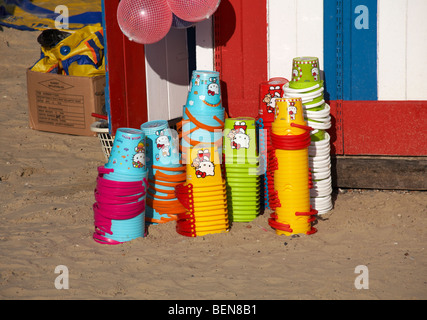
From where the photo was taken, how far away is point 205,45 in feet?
22.0

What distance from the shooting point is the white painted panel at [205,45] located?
6.67m

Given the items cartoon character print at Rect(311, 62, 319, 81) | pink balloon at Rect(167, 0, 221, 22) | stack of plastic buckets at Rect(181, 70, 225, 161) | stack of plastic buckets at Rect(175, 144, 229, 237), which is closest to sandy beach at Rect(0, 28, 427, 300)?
stack of plastic buckets at Rect(175, 144, 229, 237)

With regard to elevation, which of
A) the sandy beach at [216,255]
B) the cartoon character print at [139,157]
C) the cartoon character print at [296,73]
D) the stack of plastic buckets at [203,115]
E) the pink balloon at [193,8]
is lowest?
the sandy beach at [216,255]

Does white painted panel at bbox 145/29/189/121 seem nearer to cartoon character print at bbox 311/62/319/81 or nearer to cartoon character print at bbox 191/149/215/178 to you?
cartoon character print at bbox 191/149/215/178

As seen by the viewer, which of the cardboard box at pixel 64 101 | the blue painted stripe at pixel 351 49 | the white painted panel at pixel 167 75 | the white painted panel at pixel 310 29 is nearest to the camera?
the blue painted stripe at pixel 351 49

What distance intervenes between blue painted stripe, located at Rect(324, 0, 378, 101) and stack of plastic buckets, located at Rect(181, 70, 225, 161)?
3.93ft

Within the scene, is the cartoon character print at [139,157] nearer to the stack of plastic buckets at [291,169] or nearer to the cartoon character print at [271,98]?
the stack of plastic buckets at [291,169]

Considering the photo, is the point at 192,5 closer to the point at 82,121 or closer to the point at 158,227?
the point at 158,227

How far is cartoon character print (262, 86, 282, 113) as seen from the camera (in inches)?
240

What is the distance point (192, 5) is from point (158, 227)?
199 centimetres

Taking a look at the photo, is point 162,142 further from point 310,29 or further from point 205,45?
point 310,29

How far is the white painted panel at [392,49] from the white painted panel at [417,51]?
1.7 inches

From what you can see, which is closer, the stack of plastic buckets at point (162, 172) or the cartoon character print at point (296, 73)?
the stack of plastic buckets at point (162, 172)

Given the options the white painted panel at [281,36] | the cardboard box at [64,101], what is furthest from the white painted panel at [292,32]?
the cardboard box at [64,101]
